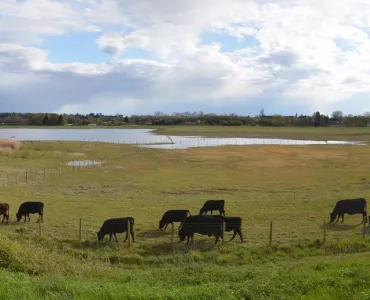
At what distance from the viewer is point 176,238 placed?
2211 cm

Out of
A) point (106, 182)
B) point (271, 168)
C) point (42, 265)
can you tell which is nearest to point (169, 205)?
point (106, 182)

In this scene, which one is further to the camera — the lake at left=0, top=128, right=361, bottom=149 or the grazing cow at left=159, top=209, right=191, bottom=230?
the lake at left=0, top=128, right=361, bottom=149

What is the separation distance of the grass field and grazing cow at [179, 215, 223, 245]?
615mm

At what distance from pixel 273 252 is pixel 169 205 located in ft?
42.5

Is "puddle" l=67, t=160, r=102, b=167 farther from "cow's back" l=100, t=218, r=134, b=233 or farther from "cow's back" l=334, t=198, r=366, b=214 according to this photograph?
"cow's back" l=334, t=198, r=366, b=214

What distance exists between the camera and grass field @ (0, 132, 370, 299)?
9.77m

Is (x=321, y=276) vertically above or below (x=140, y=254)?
above

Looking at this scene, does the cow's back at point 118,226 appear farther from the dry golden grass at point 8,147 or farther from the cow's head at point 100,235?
the dry golden grass at point 8,147

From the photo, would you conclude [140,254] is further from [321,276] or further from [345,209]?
[345,209]

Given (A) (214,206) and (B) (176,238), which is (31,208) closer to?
(B) (176,238)

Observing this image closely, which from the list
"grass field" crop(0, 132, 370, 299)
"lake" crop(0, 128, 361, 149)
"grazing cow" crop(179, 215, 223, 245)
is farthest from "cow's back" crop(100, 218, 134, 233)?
"lake" crop(0, 128, 361, 149)

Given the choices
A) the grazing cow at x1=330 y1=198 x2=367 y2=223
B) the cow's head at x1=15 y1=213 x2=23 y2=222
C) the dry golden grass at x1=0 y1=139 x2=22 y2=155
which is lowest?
the cow's head at x1=15 y1=213 x2=23 y2=222

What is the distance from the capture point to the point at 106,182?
143 feet

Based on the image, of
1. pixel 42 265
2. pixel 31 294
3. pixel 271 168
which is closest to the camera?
pixel 31 294
